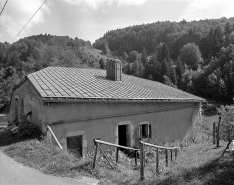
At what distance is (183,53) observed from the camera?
8544 cm

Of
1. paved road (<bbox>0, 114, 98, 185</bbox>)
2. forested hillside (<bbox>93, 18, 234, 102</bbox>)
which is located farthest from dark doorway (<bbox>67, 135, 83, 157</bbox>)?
forested hillside (<bbox>93, 18, 234, 102</bbox>)

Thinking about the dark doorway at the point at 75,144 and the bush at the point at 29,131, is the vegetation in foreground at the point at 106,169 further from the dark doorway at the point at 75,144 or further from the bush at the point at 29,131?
the dark doorway at the point at 75,144

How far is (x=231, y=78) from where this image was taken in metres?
49.5

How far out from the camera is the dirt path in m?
5.05

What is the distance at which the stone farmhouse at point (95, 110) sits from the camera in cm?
837

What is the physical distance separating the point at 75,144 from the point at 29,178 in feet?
12.0

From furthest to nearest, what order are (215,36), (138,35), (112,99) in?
(138,35) < (215,36) < (112,99)

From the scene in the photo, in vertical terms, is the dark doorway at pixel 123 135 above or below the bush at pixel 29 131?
below

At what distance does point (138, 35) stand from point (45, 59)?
Answer: 91079mm

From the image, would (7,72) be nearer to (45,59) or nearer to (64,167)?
(45,59)

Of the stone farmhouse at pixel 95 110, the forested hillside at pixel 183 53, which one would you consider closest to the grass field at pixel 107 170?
the stone farmhouse at pixel 95 110

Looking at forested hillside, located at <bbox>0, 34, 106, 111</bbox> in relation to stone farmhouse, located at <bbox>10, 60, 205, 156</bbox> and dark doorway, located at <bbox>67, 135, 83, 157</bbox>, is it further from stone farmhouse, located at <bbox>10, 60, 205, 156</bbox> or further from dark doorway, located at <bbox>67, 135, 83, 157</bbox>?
dark doorway, located at <bbox>67, 135, 83, 157</bbox>

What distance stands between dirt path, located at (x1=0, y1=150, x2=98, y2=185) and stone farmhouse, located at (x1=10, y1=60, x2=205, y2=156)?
220cm

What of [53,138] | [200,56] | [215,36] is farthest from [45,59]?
[215,36]
